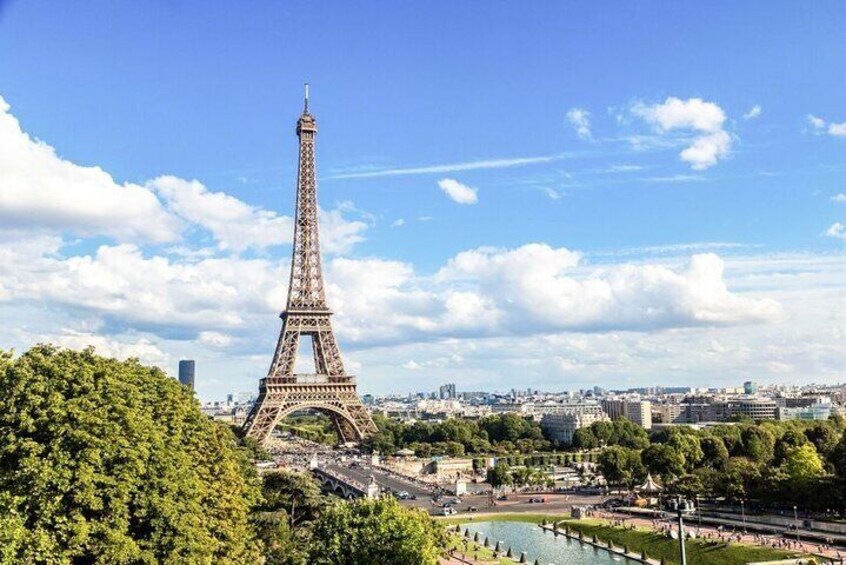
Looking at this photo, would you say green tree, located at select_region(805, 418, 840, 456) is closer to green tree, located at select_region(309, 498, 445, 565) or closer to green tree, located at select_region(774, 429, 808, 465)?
green tree, located at select_region(774, 429, 808, 465)

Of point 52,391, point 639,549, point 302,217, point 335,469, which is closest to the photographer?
point 52,391

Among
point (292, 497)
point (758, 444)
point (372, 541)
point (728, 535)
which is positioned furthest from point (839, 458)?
point (372, 541)

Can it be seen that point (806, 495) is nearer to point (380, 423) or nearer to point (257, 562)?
point (257, 562)

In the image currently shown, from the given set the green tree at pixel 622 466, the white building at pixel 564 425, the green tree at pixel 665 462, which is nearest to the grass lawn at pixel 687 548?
the green tree at pixel 665 462

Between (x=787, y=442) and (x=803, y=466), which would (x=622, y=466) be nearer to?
(x=787, y=442)

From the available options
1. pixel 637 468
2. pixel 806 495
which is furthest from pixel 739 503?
pixel 637 468

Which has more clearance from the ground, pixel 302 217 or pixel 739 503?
pixel 302 217

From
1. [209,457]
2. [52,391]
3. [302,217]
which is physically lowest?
[209,457]

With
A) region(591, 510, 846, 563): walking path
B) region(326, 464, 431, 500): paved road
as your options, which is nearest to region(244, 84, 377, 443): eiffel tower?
region(326, 464, 431, 500): paved road
